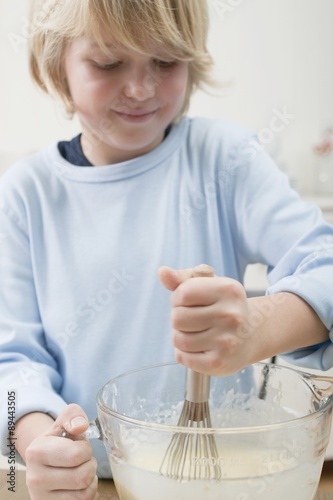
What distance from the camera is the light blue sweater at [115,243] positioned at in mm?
791

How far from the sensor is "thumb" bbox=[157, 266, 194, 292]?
1.45ft

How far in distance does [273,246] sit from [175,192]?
0.51 feet

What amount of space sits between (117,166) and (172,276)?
0.40 metres

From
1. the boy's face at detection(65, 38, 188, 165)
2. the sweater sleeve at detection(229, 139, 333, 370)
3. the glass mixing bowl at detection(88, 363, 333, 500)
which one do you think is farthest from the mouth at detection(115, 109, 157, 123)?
the glass mixing bowl at detection(88, 363, 333, 500)

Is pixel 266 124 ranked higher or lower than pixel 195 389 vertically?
lower

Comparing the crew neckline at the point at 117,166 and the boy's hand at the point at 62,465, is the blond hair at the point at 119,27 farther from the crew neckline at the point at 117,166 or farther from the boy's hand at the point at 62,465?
the boy's hand at the point at 62,465

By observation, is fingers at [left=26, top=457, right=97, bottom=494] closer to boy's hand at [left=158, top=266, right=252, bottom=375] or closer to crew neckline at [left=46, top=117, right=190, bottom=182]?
boy's hand at [left=158, top=266, right=252, bottom=375]

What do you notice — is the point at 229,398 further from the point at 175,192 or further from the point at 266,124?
the point at 266,124

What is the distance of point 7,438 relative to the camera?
0.65 metres

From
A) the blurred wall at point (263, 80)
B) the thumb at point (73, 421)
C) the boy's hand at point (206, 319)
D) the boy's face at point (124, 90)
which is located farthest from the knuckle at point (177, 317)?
the blurred wall at point (263, 80)

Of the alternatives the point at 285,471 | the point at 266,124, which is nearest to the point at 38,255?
the point at 285,471

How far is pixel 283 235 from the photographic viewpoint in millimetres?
726

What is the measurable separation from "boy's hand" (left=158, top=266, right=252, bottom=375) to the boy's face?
0.30 metres

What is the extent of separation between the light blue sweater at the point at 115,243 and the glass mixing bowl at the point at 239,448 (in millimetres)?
230
